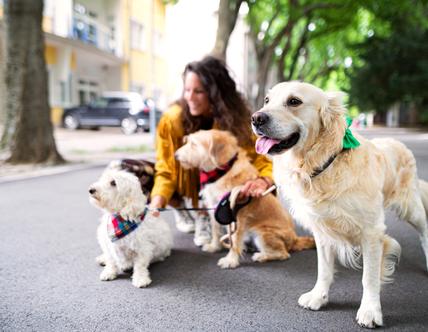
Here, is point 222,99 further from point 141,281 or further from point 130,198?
point 141,281

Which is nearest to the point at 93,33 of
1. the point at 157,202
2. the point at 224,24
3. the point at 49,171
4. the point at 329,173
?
the point at 224,24

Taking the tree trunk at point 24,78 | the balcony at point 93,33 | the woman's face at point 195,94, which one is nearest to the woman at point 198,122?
the woman's face at point 195,94

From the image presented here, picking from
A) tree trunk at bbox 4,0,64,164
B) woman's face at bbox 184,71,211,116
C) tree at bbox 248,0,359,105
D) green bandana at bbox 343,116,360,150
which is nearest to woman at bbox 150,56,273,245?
woman's face at bbox 184,71,211,116

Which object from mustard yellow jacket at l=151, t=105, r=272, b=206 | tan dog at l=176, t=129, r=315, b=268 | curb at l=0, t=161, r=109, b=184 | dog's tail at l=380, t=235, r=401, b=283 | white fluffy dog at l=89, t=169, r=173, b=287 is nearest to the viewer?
dog's tail at l=380, t=235, r=401, b=283

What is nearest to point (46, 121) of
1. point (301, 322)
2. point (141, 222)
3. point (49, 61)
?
point (141, 222)

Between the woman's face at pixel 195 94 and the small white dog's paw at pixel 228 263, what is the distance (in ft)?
5.40

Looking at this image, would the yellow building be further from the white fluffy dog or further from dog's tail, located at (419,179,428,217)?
dog's tail, located at (419,179,428,217)

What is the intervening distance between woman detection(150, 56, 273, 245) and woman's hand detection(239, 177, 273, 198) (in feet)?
0.75

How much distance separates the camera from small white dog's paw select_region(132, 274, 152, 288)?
3049mm

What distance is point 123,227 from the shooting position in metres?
3.17

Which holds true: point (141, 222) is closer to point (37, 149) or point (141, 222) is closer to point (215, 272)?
point (215, 272)

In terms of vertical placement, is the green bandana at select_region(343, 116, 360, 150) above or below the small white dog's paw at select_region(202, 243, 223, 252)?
above

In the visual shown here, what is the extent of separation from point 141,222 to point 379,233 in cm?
187

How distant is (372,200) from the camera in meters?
2.44
